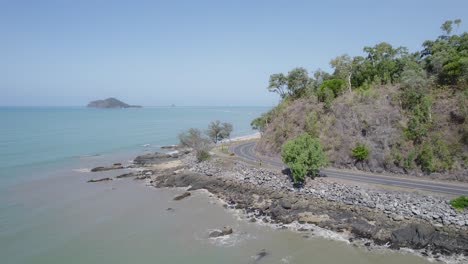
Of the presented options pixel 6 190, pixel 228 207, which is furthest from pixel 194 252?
pixel 6 190

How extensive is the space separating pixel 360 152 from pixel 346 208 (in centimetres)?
1343

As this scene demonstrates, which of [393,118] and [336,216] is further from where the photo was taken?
[393,118]

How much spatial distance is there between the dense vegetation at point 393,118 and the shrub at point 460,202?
9.34 metres

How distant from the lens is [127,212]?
124 feet

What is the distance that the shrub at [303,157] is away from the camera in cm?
3700

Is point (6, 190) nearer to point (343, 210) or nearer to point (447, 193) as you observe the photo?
point (343, 210)

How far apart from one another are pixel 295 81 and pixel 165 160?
3699 cm

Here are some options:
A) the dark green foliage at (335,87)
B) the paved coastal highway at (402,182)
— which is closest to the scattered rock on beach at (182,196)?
the paved coastal highway at (402,182)

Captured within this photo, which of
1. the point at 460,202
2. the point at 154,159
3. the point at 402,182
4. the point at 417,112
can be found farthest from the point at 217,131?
the point at 460,202

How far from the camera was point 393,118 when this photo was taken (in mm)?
43812

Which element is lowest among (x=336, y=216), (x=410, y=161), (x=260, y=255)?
(x=260, y=255)

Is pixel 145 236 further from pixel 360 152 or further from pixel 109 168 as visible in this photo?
pixel 109 168

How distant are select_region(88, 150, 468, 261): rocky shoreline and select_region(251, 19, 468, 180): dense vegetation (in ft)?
30.9

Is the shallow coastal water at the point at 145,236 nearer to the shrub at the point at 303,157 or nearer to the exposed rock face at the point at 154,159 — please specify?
the shrub at the point at 303,157
